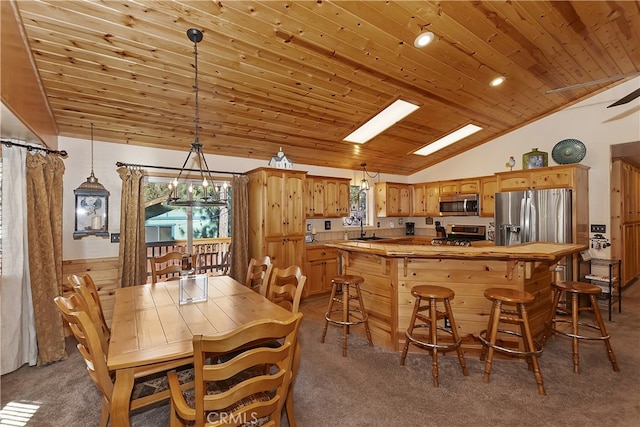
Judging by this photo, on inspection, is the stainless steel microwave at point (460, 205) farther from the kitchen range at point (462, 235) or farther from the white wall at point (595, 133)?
the white wall at point (595, 133)

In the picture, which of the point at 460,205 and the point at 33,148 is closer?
the point at 33,148

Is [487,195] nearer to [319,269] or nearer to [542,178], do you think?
[542,178]

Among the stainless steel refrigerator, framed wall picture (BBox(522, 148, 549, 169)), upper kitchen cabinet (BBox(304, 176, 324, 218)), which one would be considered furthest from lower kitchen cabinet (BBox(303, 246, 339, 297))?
framed wall picture (BBox(522, 148, 549, 169))

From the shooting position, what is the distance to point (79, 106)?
295cm

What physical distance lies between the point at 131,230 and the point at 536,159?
6.18m

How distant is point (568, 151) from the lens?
4.63 meters

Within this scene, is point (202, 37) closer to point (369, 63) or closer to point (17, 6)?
point (17, 6)

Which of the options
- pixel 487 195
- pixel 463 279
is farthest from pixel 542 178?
pixel 463 279

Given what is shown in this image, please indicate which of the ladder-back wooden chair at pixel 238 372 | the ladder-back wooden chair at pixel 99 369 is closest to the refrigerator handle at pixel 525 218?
the ladder-back wooden chair at pixel 238 372

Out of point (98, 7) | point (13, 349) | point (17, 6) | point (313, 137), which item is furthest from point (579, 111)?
point (13, 349)

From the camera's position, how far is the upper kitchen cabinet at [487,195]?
5.23m

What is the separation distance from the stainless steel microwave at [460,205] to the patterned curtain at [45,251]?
6138mm

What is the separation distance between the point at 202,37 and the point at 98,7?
696mm

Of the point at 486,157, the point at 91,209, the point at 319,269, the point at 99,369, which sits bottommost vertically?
the point at 319,269
